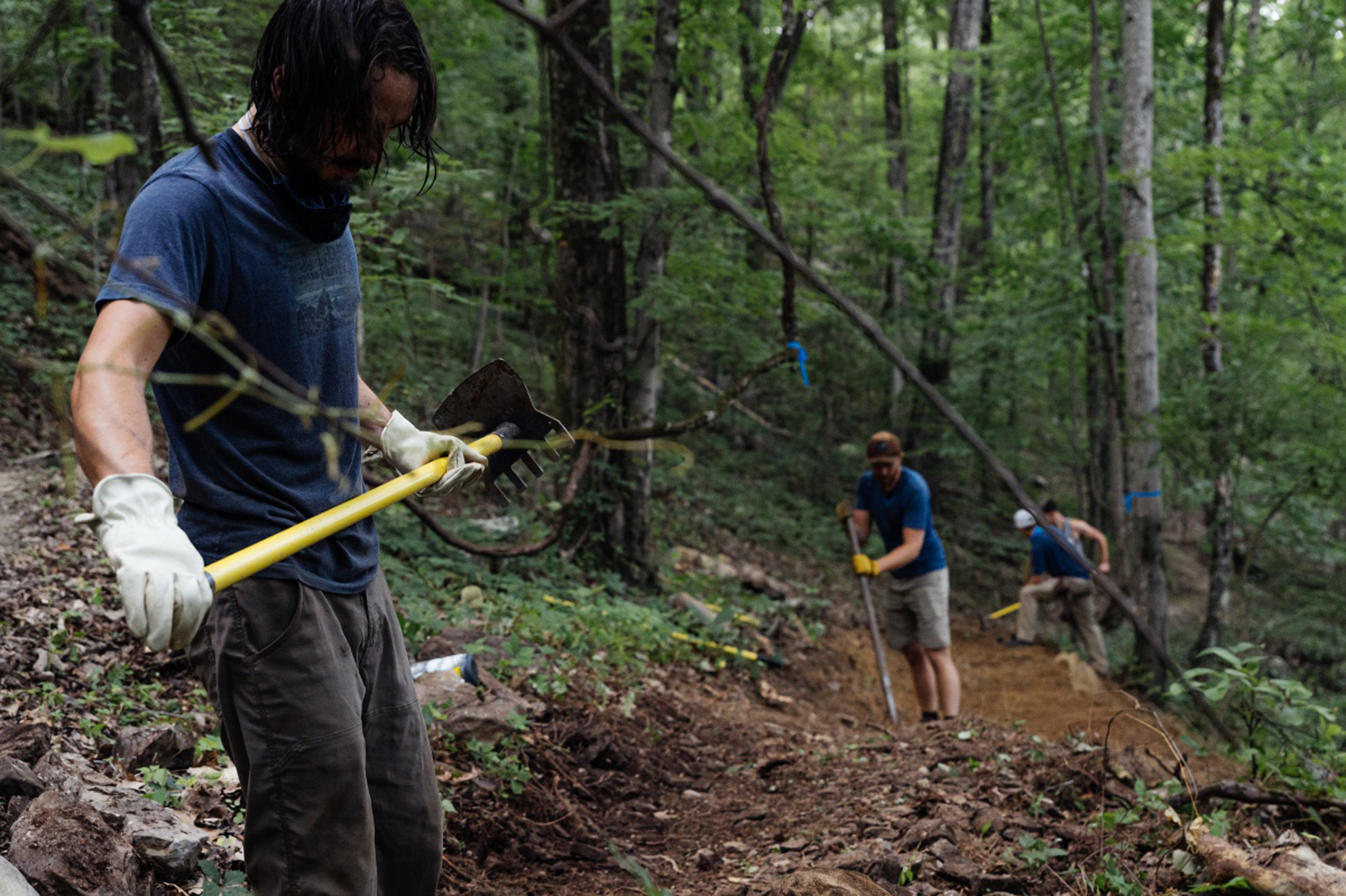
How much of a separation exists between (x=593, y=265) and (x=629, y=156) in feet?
6.29

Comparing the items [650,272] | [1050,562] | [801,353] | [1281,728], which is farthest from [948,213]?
[1281,728]

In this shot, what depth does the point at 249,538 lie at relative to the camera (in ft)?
6.93

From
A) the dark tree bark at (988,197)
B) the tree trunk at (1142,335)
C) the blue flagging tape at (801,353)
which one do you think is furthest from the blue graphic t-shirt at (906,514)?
the dark tree bark at (988,197)

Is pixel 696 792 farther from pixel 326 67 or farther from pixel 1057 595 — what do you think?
pixel 1057 595

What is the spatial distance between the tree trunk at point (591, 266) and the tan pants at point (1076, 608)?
5.65 meters

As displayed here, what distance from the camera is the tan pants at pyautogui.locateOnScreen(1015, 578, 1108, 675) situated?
11.1 m

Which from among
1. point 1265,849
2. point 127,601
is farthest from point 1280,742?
point 127,601

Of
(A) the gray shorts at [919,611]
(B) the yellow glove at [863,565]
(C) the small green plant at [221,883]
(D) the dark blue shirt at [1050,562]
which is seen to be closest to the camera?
(C) the small green plant at [221,883]

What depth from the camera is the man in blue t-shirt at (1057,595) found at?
11094 mm

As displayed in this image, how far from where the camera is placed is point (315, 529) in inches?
82.9

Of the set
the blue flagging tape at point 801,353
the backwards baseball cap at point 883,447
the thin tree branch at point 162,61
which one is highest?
the thin tree branch at point 162,61

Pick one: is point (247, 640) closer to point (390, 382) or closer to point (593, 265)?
point (390, 382)

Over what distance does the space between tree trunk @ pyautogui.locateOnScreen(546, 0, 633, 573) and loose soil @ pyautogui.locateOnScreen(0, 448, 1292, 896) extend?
2.32m

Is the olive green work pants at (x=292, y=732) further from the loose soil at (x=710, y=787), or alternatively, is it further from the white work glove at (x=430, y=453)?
the loose soil at (x=710, y=787)
